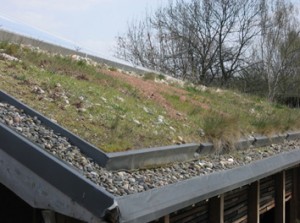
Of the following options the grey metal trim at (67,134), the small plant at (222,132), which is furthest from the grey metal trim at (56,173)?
the small plant at (222,132)

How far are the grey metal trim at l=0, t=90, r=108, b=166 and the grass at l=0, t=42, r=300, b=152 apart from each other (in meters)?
0.23

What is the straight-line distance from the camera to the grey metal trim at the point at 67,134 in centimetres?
369

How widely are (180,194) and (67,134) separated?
108 centimetres

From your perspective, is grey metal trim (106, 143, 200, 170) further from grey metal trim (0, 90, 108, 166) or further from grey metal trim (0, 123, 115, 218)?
grey metal trim (0, 123, 115, 218)

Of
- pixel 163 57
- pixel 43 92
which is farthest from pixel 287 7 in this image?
pixel 43 92

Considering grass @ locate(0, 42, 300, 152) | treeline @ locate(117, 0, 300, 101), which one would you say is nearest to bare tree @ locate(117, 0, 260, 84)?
treeline @ locate(117, 0, 300, 101)

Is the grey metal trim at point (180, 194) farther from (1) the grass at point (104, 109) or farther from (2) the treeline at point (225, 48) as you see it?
(2) the treeline at point (225, 48)

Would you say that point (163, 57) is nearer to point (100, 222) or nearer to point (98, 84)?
point (98, 84)

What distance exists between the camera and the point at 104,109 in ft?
17.6

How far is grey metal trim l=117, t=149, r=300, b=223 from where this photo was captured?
2895 mm

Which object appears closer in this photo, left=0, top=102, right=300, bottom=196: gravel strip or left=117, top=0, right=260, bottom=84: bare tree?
left=0, top=102, right=300, bottom=196: gravel strip

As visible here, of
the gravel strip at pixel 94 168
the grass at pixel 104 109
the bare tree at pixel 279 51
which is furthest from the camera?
the bare tree at pixel 279 51

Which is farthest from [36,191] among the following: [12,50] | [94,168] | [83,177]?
[12,50]

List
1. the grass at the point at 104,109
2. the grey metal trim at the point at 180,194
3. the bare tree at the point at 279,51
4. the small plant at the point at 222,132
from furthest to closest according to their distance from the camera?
the bare tree at the point at 279,51
the small plant at the point at 222,132
the grass at the point at 104,109
the grey metal trim at the point at 180,194
